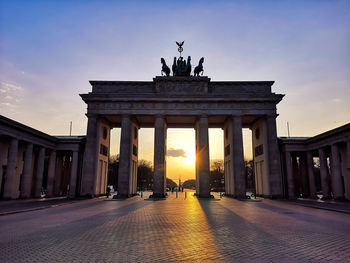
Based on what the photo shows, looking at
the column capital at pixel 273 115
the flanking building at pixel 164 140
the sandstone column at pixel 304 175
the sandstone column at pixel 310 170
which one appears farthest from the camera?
the sandstone column at pixel 304 175

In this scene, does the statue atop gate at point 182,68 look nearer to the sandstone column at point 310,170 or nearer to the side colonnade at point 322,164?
the side colonnade at point 322,164

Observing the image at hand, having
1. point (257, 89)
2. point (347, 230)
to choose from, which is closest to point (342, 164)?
point (257, 89)

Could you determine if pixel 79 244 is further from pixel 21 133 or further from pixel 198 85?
pixel 198 85

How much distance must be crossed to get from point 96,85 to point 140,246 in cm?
3720

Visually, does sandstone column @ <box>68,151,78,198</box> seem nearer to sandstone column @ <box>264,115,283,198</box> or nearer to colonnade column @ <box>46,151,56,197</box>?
colonnade column @ <box>46,151,56,197</box>

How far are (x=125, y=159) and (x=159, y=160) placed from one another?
5.34m

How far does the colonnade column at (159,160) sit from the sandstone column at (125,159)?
4.25m

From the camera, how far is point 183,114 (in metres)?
40.5

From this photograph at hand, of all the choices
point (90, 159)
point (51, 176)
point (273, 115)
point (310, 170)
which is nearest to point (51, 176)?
point (51, 176)

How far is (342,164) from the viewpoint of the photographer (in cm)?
3853

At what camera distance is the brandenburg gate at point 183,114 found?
38875 millimetres

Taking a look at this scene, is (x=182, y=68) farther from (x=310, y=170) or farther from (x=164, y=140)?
(x=310, y=170)

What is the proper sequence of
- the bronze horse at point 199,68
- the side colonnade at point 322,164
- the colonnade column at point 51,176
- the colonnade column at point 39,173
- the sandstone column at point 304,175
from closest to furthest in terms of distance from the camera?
the side colonnade at point 322,164 → the colonnade column at point 39,173 → the colonnade column at point 51,176 → the bronze horse at point 199,68 → the sandstone column at point 304,175

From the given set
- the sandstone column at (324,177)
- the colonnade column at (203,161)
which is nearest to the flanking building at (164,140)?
the colonnade column at (203,161)
